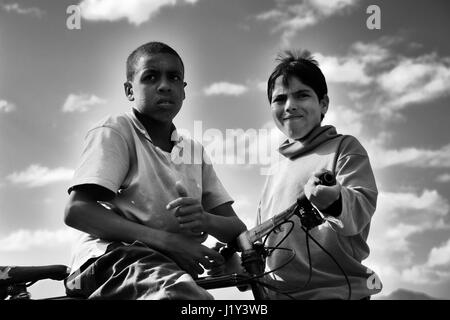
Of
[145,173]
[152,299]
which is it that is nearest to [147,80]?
[145,173]

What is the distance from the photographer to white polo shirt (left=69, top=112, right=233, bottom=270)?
1313mm

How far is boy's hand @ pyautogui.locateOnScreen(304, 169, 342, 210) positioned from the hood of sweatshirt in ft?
1.65

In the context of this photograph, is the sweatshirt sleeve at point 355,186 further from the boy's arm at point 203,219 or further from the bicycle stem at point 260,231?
the boy's arm at point 203,219

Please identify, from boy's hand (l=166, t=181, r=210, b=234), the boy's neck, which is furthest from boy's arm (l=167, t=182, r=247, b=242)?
the boy's neck

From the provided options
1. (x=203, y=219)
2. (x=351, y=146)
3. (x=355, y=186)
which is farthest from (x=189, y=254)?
(x=351, y=146)

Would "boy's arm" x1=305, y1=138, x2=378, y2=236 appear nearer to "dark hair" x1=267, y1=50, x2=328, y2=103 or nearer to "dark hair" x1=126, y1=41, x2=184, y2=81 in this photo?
"dark hair" x1=267, y1=50, x2=328, y2=103

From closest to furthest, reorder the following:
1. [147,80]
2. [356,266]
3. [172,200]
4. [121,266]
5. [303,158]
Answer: [121,266] < [172,200] < [147,80] < [356,266] < [303,158]

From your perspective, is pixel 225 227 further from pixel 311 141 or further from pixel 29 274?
pixel 29 274

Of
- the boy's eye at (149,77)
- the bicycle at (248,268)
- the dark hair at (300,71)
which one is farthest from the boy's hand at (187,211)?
the dark hair at (300,71)

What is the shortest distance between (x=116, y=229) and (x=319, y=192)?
0.49m

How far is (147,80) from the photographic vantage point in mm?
1497
